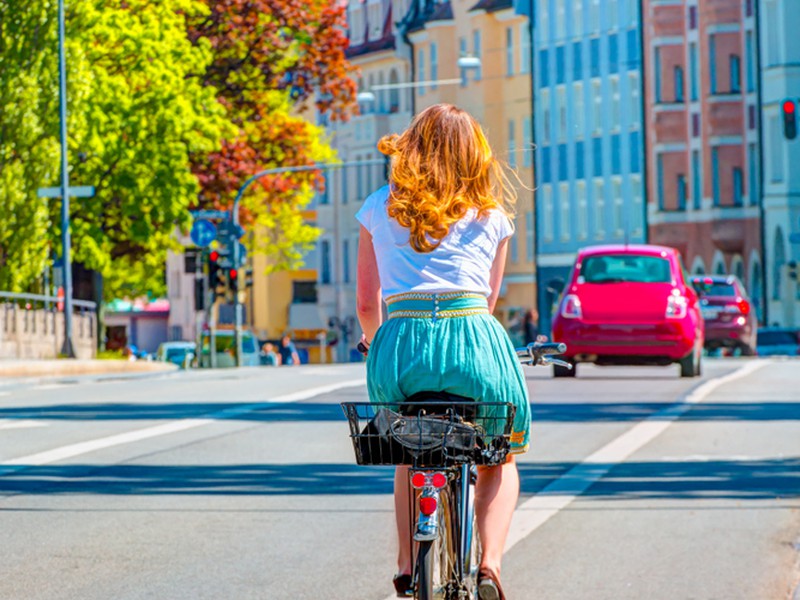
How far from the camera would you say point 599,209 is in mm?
84938

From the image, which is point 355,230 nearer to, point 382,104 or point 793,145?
point 382,104

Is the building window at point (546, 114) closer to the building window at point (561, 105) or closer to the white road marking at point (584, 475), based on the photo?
the building window at point (561, 105)

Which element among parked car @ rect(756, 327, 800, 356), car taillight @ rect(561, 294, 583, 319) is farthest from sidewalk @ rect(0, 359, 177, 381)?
parked car @ rect(756, 327, 800, 356)

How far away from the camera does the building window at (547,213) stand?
291ft

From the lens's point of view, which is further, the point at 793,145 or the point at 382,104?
the point at 382,104

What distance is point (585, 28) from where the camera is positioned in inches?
3349

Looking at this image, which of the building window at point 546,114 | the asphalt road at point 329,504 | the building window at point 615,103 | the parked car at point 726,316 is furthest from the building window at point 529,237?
the asphalt road at point 329,504

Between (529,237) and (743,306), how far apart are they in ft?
142

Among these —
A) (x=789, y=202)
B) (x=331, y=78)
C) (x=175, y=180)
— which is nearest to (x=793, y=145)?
(x=789, y=202)

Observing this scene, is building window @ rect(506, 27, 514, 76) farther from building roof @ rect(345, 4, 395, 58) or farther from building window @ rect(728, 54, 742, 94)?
building window @ rect(728, 54, 742, 94)

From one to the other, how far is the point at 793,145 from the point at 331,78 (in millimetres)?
20862

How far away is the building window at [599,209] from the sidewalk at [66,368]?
4064 centimetres

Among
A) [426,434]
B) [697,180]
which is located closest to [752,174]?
[697,180]

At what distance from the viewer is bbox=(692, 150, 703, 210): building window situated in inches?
2990
